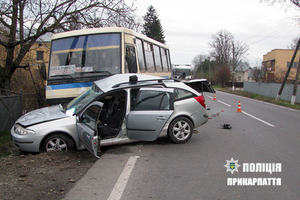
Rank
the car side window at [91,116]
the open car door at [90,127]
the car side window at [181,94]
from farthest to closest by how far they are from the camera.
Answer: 1. the car side window at [181,94]
2. the car side window at [91,116]
3. the open car door at [90,127]

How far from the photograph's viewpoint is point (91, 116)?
5.84 meters

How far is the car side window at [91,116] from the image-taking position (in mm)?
5551

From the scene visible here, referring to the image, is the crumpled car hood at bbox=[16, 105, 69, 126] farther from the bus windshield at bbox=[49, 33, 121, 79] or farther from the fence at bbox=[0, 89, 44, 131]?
the fence at bbox=[0, 89, 44, 131]

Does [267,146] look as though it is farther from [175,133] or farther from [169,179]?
[169,179]

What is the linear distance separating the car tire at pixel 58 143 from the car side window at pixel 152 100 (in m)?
1.74

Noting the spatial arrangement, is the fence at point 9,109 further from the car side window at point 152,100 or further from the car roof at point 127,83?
the car side window at point 152,100

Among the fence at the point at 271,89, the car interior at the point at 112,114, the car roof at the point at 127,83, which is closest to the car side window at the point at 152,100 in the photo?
the car roof at the point at 127,83

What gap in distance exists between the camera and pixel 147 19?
55.1 meters

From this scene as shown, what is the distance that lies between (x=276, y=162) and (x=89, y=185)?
3781 millimetres

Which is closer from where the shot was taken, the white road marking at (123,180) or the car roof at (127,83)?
the white road marking at (123,180)

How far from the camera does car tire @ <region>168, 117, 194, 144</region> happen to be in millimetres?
7102

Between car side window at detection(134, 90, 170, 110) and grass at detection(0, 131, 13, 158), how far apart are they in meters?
3.50

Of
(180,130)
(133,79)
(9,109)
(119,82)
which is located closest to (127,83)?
(133,79)

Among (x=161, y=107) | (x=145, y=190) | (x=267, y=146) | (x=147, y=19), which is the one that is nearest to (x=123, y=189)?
(x=145, y=190)
